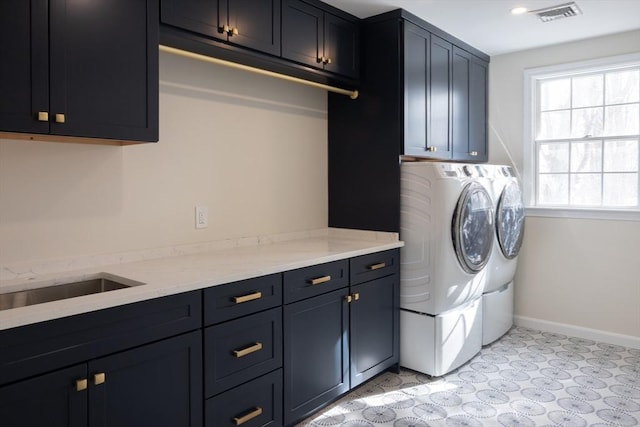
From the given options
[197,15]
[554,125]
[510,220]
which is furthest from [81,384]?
[554,125]

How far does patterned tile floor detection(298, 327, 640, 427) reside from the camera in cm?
248

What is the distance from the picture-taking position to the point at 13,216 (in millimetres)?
1928

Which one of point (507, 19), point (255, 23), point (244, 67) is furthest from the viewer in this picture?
point (507, 19)

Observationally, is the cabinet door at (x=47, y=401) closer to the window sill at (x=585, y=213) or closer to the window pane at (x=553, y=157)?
the window sill at (x=585, y=213)

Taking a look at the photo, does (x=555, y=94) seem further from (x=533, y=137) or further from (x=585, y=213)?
(x=585, y=213)

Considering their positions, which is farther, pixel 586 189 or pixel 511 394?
pixel 586 189

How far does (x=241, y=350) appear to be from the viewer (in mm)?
2018

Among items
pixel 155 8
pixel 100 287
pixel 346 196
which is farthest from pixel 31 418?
pixel 346 196

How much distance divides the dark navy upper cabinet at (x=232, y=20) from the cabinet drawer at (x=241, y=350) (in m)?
1.31

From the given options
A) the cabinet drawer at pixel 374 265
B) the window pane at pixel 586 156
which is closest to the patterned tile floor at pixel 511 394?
the cabinet drawer at pixel 374 265

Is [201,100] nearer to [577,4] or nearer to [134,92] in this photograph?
[134,92]

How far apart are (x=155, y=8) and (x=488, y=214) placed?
2.44 meters

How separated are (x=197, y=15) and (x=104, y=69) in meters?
0.54

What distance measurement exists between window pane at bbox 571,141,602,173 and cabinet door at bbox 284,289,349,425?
8.02 ft
